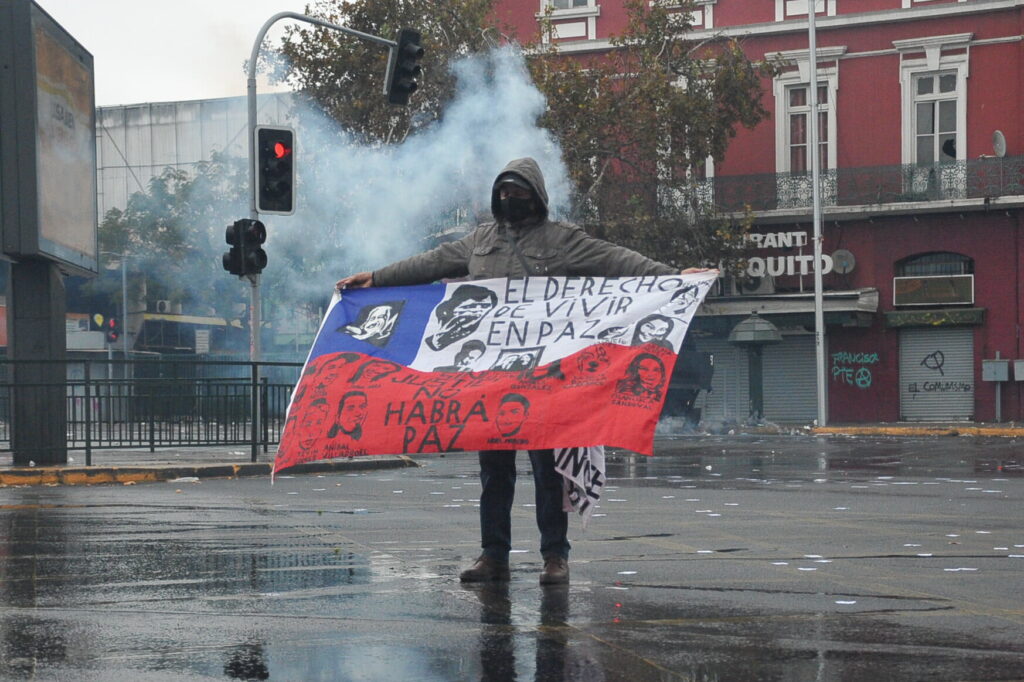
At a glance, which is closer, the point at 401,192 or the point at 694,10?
the point at 401,192

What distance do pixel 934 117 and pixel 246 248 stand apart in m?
22.6

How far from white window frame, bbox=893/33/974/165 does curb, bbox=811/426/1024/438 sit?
784 centimetres

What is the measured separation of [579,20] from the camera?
38750mm

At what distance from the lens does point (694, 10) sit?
3719 centimetres

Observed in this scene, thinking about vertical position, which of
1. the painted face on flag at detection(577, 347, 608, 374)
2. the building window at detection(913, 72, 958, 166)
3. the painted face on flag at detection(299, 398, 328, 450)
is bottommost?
the painted face on flag at detection(299, 398, 328, 450)

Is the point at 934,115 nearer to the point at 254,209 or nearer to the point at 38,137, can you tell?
the point at 254,209

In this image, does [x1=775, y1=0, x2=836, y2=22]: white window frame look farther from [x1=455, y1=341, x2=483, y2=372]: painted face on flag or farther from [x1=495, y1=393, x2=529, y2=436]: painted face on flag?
[x1=495, y1=393, x2=529, y2=436]: painted face on flag

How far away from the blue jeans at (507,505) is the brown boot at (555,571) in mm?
31

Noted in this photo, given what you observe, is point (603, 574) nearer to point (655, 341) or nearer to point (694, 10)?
point (655, 341)

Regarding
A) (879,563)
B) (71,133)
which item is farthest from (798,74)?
(879,563)

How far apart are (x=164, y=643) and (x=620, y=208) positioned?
1220 inches

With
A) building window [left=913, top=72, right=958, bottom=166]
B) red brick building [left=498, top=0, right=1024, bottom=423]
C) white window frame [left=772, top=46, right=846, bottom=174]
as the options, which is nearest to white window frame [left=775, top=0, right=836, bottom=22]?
red brick building [left=498, top=0, right=1024, bottom=423]

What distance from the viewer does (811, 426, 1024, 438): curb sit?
29.6 meters

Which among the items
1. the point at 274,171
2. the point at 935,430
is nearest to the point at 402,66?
the point at 274,171
